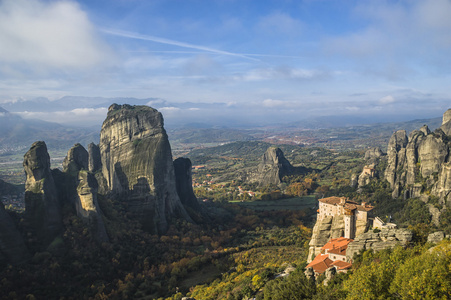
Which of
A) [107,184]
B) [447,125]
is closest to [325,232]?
[107,184]

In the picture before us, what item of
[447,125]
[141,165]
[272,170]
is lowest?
[272,170]

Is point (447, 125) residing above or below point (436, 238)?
above

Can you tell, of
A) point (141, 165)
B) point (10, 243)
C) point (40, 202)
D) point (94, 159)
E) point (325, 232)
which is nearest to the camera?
point (10, 243)

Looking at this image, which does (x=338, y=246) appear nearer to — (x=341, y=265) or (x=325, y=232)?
(x=341, y=265)

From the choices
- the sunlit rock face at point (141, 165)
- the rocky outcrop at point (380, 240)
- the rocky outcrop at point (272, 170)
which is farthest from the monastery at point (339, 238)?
the rocky outcrop at point (272, 170)

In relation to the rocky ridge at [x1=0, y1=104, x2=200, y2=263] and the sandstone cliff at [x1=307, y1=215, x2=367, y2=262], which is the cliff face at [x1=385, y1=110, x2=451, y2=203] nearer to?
the sandstone cliff at [x1=307, y1=215, x2=367, y2=262]

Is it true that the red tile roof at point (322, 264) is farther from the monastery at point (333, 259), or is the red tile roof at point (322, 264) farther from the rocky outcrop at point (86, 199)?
the rocky outcrop at point (86, 199)

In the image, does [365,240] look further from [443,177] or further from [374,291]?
[443,177]
